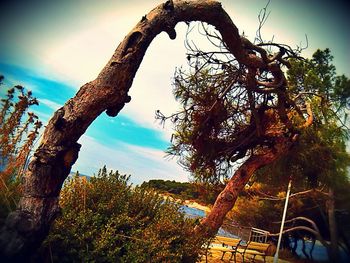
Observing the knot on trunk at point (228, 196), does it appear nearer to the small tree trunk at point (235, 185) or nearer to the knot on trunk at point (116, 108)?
the small tree trunk at point (235, 185)

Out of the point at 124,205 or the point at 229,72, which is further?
the point at 229,72

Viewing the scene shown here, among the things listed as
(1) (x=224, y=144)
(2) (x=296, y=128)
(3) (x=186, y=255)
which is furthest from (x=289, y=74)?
(3) (x=186, y=255)

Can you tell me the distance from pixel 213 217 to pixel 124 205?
9.44ft

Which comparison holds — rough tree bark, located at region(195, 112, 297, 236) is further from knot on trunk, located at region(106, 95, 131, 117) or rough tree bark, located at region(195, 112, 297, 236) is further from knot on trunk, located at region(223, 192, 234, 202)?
knot on trunk, located at region(106, 95, 131, 117)

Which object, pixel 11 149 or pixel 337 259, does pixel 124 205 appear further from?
pixel 337 259

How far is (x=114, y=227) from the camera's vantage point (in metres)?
A: 3.08

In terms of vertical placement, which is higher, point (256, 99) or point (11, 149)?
point (256, 99)

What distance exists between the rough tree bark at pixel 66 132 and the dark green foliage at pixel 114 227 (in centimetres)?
45

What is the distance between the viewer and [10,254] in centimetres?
216

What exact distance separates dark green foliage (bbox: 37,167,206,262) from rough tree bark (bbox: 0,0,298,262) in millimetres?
447

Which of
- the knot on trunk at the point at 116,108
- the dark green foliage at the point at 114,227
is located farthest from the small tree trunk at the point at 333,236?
the knot on trunk at the point at 116,108

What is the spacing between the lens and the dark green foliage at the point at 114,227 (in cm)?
282

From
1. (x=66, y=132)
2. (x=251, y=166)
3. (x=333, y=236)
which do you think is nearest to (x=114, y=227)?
(x=66, y=132)

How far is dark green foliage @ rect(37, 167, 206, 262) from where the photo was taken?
9.26 ft
